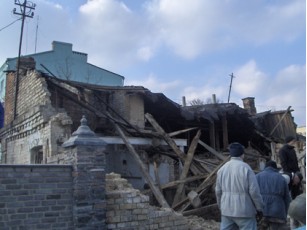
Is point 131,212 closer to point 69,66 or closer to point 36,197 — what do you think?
point 36,197

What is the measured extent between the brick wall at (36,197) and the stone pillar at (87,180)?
17cm

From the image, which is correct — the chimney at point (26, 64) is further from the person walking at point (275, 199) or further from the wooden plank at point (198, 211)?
the person walking at point (275, 199)

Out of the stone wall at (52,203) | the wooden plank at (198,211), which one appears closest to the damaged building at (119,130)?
the wooden plank at (198,211)

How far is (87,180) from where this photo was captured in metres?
5.95

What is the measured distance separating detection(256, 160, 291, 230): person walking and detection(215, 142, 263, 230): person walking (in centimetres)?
74

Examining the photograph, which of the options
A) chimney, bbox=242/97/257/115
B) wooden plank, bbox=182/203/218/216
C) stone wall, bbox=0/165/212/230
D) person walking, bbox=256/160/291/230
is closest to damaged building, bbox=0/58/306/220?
wooden plank, bbox=182/203/218/216

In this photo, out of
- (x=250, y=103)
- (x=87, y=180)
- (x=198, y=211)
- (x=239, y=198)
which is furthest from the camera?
(x=250, y=103)

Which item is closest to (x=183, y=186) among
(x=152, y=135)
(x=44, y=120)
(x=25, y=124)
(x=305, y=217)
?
(x=152, y=135)

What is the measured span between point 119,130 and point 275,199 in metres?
5.79

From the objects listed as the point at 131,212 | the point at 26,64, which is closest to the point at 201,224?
the point at 131,212

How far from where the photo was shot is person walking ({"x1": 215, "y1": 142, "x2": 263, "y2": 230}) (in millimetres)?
4547

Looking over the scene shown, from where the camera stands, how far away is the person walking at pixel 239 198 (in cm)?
455

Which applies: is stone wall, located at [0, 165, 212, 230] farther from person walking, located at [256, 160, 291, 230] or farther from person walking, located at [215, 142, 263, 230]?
person walking, located at [256, 160, 291, 230]

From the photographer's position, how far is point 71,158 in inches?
239
